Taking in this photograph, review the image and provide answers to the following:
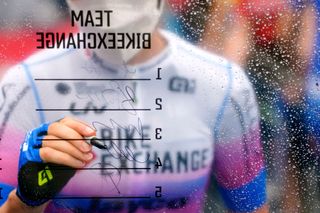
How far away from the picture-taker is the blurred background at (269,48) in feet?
4.51

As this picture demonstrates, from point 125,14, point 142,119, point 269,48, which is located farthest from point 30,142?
point 269,48

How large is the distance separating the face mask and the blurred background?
0.03 meters

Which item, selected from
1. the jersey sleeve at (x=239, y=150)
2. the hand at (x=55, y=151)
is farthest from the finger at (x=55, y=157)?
the jersey sleeve at (x=239, y=150)

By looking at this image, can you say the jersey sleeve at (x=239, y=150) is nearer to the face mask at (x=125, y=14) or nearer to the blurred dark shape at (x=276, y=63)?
the blurred dark shape at (x=276, y=63)

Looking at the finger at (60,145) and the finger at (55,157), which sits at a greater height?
the finger at (60,145)

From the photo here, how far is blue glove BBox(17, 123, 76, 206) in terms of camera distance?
55.2 inches

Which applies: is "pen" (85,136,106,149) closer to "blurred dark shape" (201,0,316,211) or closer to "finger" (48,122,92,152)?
"finger" (48,122,92,152)

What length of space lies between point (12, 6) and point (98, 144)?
39 cm

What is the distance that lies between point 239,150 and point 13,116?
0.57 meters

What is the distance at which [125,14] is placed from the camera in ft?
4.42

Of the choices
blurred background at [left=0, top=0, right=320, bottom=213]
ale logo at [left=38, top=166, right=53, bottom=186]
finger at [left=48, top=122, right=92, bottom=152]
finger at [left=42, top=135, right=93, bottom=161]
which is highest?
blurred background at [left=0, top=0, right=320, bottom=213]

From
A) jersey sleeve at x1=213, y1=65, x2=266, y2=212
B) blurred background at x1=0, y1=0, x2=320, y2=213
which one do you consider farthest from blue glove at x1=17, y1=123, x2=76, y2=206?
jersey sleeve at x1=213, y1=65, x2=266, y2=212

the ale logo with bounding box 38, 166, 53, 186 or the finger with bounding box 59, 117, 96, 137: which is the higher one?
the finger with bounding box 59, 117, 96, 137

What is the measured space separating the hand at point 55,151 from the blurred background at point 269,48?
0.18 metres
